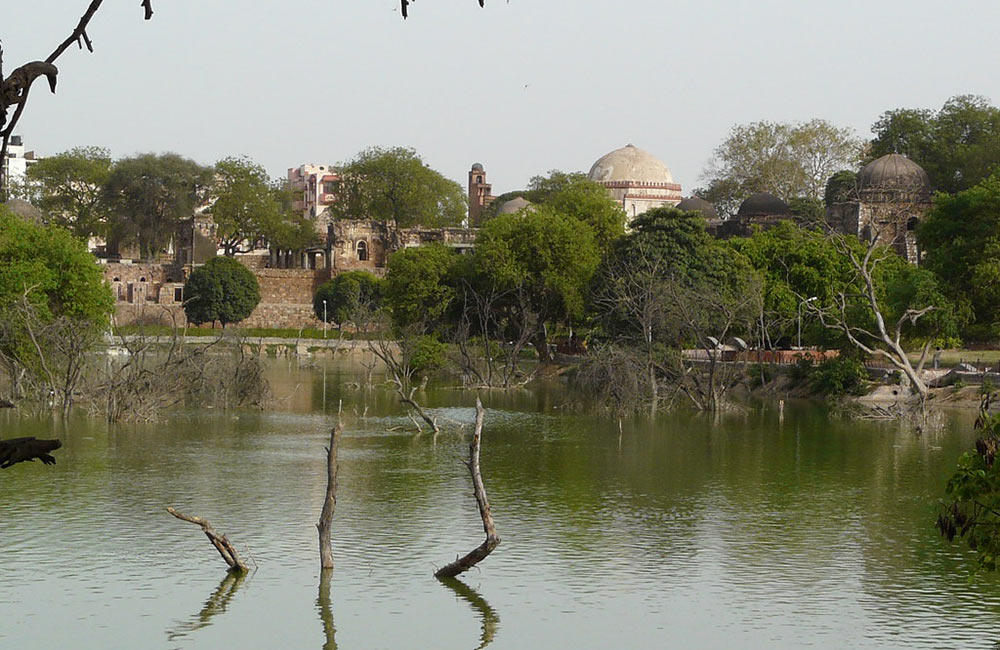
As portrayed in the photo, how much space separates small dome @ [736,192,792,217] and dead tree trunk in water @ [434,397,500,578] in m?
64.0

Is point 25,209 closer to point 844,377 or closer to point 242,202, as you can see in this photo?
point 242,202

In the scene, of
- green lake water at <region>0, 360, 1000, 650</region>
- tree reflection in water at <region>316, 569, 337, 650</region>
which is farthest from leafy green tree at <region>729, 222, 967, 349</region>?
tree reflection in water at <region>316, 569, 337, 650</region>

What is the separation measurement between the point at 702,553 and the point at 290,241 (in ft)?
263

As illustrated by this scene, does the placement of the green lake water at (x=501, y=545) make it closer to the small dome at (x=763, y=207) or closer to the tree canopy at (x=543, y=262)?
the tree canopy at (x=543, y=262)

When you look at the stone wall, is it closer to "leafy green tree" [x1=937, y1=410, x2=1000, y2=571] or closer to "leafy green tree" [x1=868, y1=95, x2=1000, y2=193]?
"leafy green tree" [x1=868, y1=95, x2=1000, y2=193]

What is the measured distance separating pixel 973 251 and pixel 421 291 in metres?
21.5

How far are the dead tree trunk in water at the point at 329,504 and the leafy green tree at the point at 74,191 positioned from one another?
79786mm

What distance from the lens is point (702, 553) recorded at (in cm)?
2008

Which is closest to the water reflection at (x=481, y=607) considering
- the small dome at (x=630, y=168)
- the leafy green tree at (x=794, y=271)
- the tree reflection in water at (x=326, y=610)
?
the tree reflection in water at (x=326, y=610)

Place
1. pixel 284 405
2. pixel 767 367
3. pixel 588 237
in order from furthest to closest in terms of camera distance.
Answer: pixel 588 237 < pixel 767 367 < pixel 284 405

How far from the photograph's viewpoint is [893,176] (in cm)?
7169

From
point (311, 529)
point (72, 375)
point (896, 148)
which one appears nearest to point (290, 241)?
point (896, 148)

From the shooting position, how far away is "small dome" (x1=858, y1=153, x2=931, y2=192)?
7150 cm

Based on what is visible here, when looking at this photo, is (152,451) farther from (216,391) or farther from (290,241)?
(290,241)
